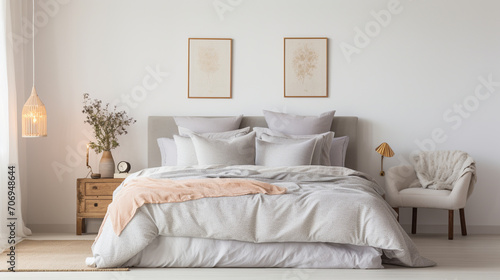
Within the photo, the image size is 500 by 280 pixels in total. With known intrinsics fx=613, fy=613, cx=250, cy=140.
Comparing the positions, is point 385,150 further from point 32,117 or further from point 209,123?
point 32,117

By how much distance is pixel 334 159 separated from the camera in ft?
19.6

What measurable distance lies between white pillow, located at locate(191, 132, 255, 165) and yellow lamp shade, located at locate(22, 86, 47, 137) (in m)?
1.38

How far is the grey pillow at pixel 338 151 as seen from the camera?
19.6 feet

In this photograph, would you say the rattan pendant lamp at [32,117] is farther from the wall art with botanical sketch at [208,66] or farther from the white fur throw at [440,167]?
the white fur throw at [440,167]

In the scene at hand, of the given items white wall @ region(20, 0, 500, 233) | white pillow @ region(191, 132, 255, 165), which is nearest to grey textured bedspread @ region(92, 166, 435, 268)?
white pillow @ region(191, 132, 255, 165)

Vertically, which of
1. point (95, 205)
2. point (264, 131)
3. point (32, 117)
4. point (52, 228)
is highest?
point (32, 117)

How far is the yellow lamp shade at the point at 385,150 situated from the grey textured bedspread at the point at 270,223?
1.81 m

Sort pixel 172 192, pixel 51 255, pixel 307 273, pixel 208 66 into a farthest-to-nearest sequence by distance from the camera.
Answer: pixel 208 66 < pixel 51 255 < pixel 172 192 < pixel 307 273

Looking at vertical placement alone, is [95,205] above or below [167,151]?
below

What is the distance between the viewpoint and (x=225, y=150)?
18.2 ft

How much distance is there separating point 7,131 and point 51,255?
1379 millimetres

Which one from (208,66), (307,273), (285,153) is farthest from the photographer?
(208,66)

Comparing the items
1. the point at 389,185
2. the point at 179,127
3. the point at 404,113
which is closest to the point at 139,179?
the point at 179,127

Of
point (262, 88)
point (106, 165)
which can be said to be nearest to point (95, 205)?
point (106, 165)
